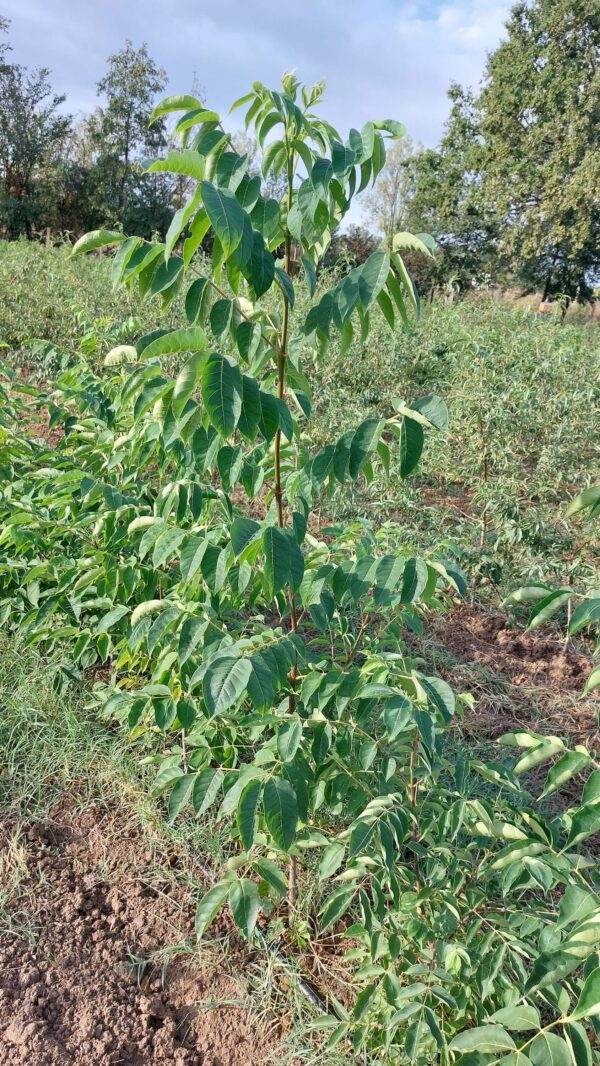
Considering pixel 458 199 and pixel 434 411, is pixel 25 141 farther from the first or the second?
pixel 434 411

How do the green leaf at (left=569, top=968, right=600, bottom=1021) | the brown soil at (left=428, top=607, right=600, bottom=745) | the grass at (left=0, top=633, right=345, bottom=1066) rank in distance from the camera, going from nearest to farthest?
the green leaf at (left=569, top=968, right=600, bottom=1021), the grass at (left=0, top=633, right=345, bottom=1066), the brown soil at (left=428, top=607, right=600, bottom=745)

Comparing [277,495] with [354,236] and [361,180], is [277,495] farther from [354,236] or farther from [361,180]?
[354,236]

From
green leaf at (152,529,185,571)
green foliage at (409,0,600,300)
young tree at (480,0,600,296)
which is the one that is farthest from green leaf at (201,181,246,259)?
→ young tree at (480,0,600,296)

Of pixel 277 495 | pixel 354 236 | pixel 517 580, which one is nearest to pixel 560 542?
pixel 517 580

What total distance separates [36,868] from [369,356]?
186 inches

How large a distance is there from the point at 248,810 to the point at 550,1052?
1.79 ft

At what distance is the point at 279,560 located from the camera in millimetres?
1152

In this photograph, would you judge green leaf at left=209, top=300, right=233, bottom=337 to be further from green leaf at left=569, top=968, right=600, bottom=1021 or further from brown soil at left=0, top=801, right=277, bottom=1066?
brown soil at left=0, top=801, right=277, bottom=1066

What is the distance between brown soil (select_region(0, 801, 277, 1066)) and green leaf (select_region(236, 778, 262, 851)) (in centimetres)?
69

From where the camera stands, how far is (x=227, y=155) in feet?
3.45

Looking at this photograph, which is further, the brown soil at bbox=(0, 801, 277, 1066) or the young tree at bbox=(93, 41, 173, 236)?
the young tree at bbox=(93, 41, 173, 236)

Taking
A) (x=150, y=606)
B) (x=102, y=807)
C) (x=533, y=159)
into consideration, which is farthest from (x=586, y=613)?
(x=533, y=159)

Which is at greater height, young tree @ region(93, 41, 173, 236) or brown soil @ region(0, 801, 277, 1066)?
young tree @ region(93, 41, 173, 236)

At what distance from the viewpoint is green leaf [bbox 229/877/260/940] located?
3.91ft
